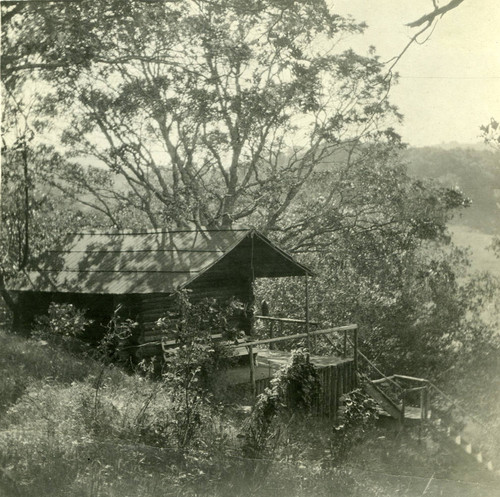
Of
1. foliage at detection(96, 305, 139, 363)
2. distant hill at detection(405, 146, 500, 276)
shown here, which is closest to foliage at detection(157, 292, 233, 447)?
foliage at detection(96, 305, 139, 363)

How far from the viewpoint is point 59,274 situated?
1544 cm

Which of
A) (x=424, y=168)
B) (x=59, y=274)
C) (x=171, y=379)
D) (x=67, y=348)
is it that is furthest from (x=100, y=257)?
(x=424, y=168)

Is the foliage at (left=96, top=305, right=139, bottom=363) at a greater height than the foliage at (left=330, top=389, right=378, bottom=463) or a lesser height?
greater

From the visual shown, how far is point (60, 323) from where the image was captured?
1366 centimetres

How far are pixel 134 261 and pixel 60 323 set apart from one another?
209 cm

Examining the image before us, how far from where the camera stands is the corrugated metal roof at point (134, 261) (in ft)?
43.7

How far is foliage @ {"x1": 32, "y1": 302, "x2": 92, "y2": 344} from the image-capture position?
43.9 feet

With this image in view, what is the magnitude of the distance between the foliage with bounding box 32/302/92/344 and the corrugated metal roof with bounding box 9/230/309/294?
509mm

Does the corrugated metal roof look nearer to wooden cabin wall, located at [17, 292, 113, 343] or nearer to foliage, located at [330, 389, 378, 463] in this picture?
wooden cabin wall, located at [17, 292, 113, 343]

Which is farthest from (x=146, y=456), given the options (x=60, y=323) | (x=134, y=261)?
(x=134, y=261)

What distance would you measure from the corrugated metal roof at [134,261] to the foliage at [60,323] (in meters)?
0.51

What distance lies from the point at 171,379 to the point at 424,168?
13675 millimetres

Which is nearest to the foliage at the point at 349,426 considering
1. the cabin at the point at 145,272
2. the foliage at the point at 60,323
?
the cabin at the point at 145,272

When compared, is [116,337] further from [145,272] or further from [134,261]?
[134,261]
